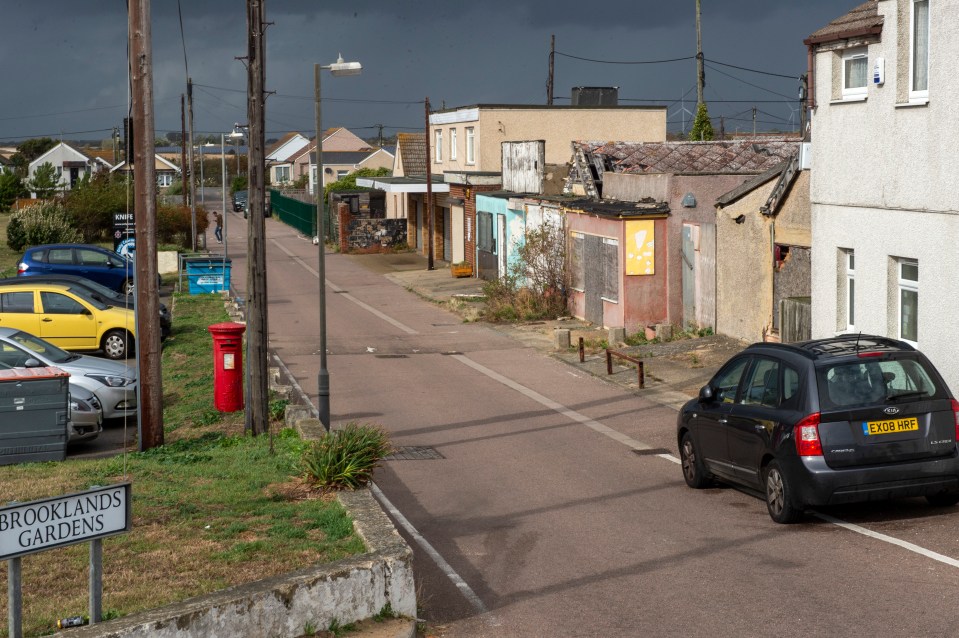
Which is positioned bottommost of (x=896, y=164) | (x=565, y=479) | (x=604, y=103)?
(x=565, y=479)

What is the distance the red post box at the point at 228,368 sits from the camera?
16922 mm

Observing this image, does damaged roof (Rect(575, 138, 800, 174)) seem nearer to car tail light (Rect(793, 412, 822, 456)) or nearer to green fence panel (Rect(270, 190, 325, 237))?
car tail light (Rect(793, 412, 822, 456))

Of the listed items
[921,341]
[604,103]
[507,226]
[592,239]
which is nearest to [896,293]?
[921,341]

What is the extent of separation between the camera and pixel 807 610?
25.7 ft

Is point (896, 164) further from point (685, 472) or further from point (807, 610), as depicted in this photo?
point (807, 610)

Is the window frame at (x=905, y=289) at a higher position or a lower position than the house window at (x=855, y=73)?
lower

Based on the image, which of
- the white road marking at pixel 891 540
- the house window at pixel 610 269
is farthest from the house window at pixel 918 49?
the house window at pixel 610 269

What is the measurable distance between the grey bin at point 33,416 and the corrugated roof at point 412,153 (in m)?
42.8

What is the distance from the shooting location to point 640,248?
2625 cm

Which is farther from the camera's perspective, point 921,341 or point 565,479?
point 921,341

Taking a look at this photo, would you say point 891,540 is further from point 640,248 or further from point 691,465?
point 640,248

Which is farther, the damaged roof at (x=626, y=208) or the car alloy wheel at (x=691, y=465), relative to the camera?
the damaged roof at (x=626, y=208)

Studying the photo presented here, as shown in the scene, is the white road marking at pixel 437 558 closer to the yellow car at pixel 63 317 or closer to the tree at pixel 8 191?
the yellow car at pixel 63 317

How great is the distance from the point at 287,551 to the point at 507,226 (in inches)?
1154
